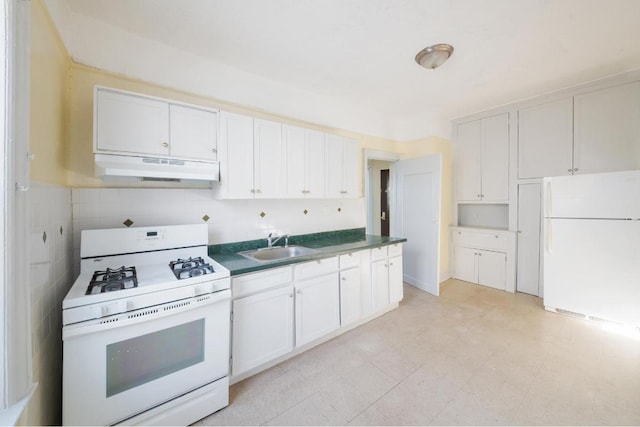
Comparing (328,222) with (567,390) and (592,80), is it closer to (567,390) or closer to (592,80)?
(567,390)

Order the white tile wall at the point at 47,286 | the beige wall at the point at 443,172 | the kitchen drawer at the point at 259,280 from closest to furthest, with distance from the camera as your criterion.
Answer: the white tile wall at the point at 47,286 → the kitchen drawer at the point at 259,280 → the beige wall at the point at 443,172

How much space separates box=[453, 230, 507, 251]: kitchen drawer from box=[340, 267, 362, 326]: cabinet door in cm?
246

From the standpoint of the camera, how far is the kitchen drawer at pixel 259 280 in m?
1.85

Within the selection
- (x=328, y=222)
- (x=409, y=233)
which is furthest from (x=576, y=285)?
(x=328, y=222)

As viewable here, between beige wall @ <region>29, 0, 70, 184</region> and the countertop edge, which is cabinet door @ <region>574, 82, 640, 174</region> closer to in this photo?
the countertop edge

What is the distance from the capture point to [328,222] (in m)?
3.28

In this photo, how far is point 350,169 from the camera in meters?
3.04

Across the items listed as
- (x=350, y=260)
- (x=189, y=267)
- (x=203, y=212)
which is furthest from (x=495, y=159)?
(x=189, y=267)

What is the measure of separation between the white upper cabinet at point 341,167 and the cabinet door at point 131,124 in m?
1.61

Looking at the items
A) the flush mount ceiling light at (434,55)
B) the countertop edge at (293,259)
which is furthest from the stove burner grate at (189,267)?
the flush mount ceiling light at (434,55)

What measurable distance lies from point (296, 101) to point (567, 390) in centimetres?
354

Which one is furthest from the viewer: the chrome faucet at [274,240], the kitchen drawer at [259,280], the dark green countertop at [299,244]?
the chrome faucet at [274,240]

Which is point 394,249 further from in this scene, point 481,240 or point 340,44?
point 340,44

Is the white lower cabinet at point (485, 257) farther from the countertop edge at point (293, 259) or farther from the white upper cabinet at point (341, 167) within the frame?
the white upper cabinet at point (341, 167)
